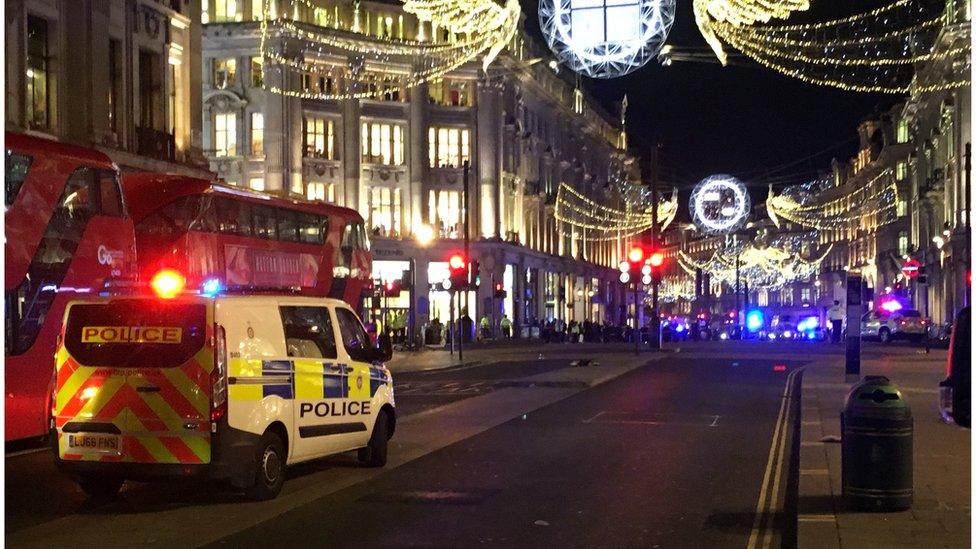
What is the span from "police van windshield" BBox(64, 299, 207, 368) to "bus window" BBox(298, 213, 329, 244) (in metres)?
16.3

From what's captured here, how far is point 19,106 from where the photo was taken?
104 ft

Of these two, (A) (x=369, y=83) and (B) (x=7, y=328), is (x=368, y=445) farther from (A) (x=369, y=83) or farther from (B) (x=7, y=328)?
(A) (x=369, y=83)

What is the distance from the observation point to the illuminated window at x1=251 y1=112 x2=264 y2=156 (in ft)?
205

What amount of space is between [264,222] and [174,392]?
15.3m

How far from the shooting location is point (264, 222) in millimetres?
26125

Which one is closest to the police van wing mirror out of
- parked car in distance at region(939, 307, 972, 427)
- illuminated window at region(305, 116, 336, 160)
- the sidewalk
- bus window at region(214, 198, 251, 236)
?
the sidewalk

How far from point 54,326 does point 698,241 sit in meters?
142

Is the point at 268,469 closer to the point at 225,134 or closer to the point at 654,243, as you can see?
the point at 654,243

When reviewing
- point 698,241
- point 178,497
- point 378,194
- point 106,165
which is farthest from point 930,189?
point 698,241

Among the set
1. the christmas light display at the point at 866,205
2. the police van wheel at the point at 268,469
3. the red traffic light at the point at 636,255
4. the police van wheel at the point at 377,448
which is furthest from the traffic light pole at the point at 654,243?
the christmas light display at the point at 866,205

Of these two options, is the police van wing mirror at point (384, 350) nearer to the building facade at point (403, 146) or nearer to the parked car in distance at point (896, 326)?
the building facade at point (403, 146)

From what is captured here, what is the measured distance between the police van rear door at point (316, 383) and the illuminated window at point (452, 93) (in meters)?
56.8

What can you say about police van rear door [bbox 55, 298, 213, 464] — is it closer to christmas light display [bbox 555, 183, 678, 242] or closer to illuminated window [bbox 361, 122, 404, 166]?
illuminated window [bbox 361, 122, 404, 166]

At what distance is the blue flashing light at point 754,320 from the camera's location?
93.8 m
